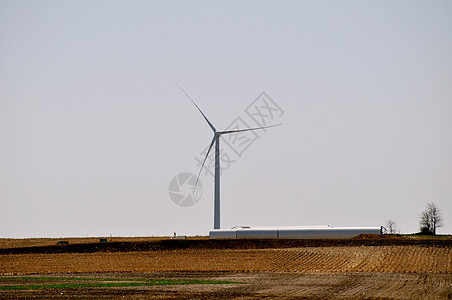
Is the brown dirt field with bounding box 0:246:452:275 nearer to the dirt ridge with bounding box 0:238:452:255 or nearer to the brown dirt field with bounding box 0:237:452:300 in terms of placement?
the brown dirt field with bounding box 0:237:452:300

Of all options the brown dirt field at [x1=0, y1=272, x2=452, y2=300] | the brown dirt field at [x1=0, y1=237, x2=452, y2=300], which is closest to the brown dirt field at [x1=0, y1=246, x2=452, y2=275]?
the brown dirt field at [x1=0, y1=237, x2=452, y2=300]

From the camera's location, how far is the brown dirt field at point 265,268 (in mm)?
45375

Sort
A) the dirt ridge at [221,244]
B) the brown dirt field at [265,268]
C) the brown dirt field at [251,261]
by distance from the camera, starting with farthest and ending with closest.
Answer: the dirt ridge at [221,244] → the brown dirt field at [251,261] → the brown dirt field at [265,268]

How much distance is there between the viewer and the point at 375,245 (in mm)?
90188

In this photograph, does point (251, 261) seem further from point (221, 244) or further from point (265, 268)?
point (221, 244)

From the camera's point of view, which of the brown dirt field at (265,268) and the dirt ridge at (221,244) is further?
the dirt ridge at (221,244)

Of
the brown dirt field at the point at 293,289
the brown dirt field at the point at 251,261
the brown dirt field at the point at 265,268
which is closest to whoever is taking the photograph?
the brown dirt field at the point at 293,289

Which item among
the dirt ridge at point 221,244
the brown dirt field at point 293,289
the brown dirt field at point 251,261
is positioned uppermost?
the dirt ridge at point 221,244

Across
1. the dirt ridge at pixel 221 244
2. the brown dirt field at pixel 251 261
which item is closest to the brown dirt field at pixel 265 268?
the brown dirt field at pixel 251 261

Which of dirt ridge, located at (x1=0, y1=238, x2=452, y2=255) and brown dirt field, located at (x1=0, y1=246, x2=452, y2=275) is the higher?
dirt ridge, located at (x1=0, y1=238, x2=452, y2=255)

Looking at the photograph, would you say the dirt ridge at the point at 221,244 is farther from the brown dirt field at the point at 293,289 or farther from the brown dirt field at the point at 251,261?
the brown dirt field at the point at 293,289

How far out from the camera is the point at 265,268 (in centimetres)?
7012

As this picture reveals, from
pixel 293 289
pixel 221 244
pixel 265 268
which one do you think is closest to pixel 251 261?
pixel 265 268

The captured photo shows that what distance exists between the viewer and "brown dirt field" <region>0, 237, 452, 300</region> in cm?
4538
